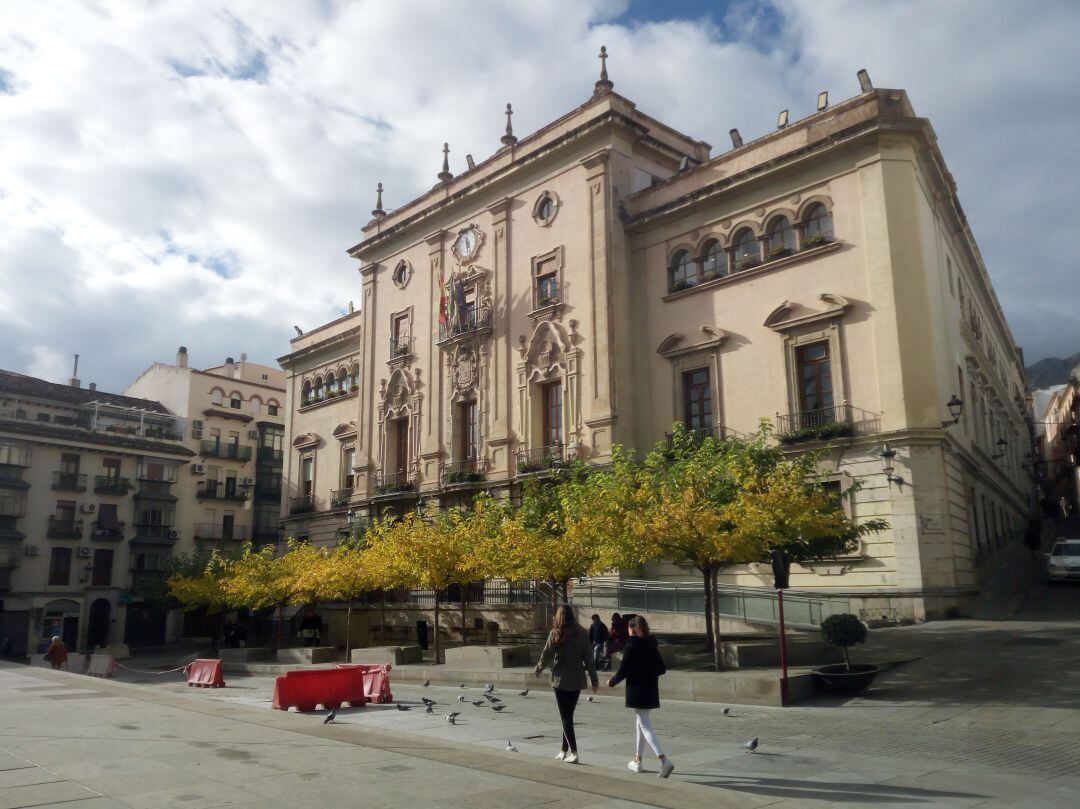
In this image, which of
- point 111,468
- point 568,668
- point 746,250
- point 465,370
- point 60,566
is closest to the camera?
point 568,668

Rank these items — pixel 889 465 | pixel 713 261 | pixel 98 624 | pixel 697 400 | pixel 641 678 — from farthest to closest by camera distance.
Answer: pixel 98 624
pixel 713 261
pixel 697 400
pixel 889 465
pixel 641 678

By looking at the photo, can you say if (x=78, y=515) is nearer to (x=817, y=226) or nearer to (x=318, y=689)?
(x=318, y=689)

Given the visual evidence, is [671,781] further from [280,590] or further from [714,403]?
[280,590]

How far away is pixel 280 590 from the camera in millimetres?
33469

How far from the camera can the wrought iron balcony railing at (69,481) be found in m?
50.8

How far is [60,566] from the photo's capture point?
4997 centimetres

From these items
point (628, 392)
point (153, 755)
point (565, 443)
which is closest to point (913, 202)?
point (628, 392)

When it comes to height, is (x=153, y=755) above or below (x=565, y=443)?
below

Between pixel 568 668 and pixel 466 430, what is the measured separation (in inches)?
1123

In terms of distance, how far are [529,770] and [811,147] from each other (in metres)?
23.4

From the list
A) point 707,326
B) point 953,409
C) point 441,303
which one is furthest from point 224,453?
point 953,409

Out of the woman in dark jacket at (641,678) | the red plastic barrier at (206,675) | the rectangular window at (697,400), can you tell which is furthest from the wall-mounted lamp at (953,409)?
the red plastic barrier at (206,675)

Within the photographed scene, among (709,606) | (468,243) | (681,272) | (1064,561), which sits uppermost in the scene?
(468,243)

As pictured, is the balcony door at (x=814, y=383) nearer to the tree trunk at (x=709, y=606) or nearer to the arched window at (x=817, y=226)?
the arched window at (x=817, y=226)
